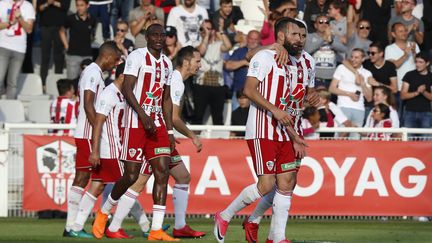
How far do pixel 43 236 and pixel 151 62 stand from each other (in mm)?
2760

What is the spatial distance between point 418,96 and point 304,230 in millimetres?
5343

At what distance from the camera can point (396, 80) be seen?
2148 centimetres

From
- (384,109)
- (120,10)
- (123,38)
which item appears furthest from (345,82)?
(120,10)

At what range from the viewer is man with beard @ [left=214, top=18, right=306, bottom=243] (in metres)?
12.3

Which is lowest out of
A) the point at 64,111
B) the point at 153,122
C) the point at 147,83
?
the point at 64,111

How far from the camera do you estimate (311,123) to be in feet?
62.0

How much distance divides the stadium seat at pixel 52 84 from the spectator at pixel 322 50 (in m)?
4.91

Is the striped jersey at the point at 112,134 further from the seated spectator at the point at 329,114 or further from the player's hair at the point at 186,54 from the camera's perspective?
the seated spectator at the point at 329,114

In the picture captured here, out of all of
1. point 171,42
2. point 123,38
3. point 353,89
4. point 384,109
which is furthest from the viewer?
point 123,38

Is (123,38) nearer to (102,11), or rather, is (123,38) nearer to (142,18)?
(142,18)

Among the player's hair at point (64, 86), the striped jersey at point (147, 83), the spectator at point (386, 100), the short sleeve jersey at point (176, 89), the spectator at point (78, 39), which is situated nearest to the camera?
the striped jersey at point (147, 83)

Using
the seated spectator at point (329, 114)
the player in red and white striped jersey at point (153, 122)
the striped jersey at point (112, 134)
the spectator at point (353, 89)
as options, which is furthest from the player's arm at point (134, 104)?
the spectator at point (353, 89)

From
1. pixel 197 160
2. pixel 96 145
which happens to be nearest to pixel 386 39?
pixel 197 160

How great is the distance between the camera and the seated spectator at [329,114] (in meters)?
19.6
